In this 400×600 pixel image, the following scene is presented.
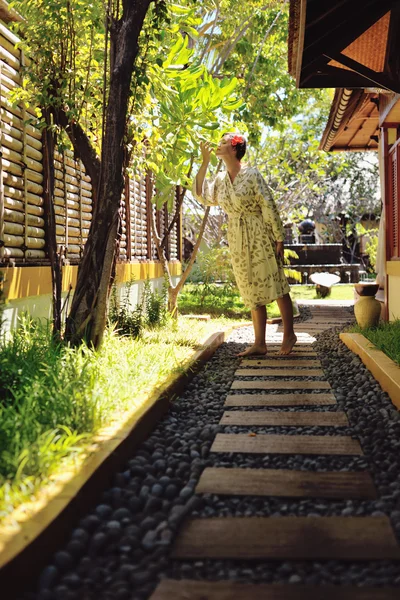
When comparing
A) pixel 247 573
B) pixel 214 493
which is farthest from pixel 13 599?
pixel 214 493

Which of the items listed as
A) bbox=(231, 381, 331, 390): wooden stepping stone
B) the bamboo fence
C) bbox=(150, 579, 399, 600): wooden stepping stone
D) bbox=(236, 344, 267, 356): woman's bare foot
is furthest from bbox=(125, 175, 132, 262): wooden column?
bbox=(150, 579, 399, 600): wooden stepping stone

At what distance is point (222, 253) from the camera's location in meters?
11.3

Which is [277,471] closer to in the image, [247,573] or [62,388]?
[247,573]

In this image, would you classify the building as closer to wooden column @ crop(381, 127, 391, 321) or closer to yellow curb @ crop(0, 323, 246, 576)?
wooden column @ crop(381, 127, 391, 321)

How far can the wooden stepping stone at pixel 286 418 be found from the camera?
3448 mm

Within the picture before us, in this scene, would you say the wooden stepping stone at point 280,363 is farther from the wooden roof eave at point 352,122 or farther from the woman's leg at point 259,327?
the wooden roof eave at point 352,122

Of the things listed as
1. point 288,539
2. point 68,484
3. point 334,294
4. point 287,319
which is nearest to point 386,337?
point 287,319

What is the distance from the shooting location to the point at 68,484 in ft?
7.07

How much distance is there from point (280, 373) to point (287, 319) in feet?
2.78

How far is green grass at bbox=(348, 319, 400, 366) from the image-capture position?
4.85m

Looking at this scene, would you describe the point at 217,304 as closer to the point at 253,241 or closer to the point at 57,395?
the point at 253,241

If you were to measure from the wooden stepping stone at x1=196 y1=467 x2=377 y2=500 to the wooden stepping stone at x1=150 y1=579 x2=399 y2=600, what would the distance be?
683 mm

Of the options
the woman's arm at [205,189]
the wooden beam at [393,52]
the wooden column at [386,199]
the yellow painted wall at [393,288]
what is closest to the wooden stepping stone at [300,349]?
the yellow painted wall at [393,288]

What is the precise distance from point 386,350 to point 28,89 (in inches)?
134
